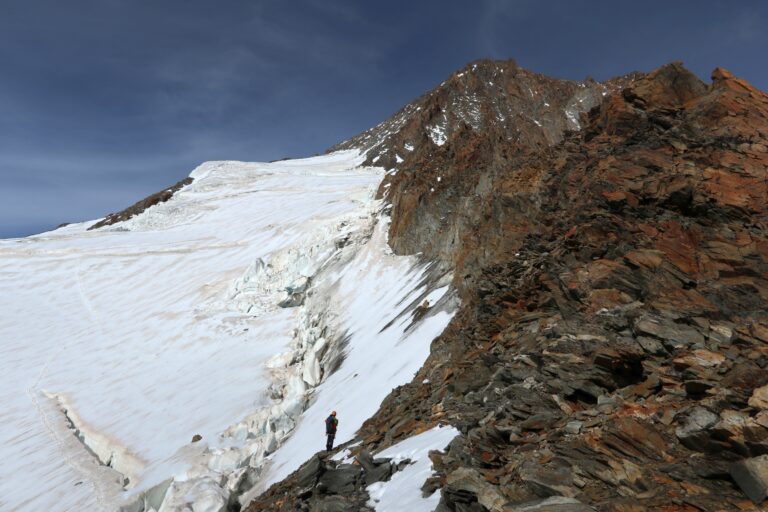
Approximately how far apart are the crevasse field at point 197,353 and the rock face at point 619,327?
2046mm

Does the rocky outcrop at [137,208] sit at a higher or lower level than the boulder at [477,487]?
higher

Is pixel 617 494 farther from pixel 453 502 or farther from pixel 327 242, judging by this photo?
pixel 327 242

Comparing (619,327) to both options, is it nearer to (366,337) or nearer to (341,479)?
(341,479)

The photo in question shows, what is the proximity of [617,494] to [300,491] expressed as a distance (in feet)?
21.5

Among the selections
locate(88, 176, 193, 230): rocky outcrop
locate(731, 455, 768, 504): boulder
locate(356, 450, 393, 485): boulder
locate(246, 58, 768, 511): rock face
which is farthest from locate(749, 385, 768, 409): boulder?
locate(88, 176, 193, 230): rocky outcrop

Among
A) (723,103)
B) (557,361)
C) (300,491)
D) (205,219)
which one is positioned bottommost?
(300,491)

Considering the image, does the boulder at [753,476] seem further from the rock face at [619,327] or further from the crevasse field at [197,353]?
the crevasse field at [197,353]

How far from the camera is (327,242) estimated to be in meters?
37.4

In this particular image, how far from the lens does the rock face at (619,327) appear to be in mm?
5336

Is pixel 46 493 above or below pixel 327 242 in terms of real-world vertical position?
below

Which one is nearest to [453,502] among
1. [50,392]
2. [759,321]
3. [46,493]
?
[759,321]

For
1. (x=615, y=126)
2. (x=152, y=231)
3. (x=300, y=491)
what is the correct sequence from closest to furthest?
(x=300, y=491)
(x=615, y=126)
(x=152, y=231)

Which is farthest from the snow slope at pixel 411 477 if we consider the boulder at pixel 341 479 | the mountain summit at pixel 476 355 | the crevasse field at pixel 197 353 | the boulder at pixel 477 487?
the boulder at pixel 477 487

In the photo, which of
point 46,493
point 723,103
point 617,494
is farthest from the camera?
point 46,493
